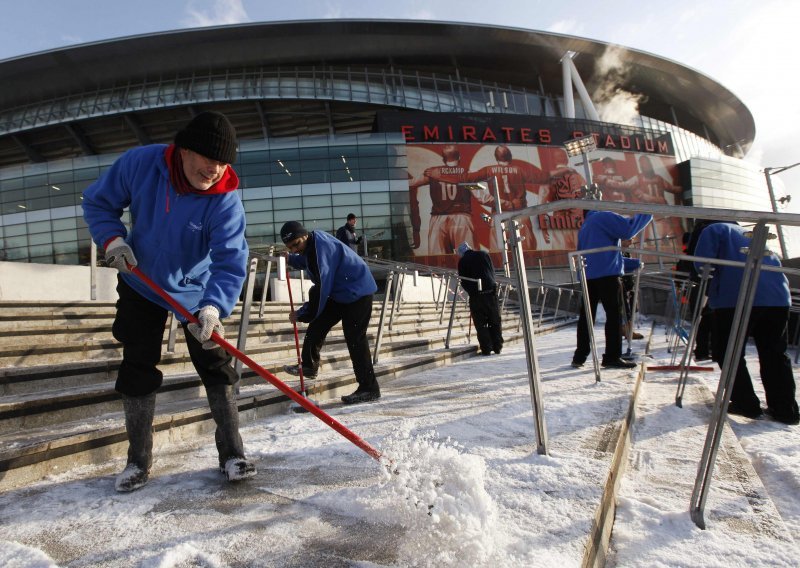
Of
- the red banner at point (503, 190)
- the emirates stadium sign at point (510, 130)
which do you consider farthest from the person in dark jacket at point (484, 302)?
the emirates stadium sign at point (510, 130)

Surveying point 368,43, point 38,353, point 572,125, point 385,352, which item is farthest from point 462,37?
point 38,353

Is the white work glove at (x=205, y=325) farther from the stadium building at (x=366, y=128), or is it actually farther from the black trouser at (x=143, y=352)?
the stadium building at (x=366, y=128)

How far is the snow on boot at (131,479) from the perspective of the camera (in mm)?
1760

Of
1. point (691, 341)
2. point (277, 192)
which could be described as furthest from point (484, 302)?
point (277, 192)

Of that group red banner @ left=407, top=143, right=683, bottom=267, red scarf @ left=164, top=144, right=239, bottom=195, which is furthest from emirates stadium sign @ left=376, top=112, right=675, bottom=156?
red scarf @ left=164, top=144, right=239, bottom=195

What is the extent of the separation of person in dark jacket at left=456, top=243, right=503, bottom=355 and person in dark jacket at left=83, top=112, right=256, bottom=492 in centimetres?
488

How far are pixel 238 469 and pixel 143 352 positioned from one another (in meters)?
0.68

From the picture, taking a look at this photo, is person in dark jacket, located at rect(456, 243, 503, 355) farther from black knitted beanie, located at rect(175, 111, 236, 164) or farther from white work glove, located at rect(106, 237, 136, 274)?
white work glove, located at rect(106, 237, 136, 274)

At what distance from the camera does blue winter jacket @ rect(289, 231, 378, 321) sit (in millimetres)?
3404

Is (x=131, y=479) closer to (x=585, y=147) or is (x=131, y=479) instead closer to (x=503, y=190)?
(x=585, y=147)

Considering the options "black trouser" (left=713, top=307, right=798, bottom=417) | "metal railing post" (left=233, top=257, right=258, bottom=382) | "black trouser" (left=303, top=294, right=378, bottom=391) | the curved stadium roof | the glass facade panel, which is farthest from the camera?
the curved stadium roof

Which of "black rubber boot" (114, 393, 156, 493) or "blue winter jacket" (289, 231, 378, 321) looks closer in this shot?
"black rubber boot" (114, 393, 156, 493)

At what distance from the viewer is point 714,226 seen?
Result: 328cm

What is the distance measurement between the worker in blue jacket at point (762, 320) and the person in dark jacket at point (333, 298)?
8.53ft
